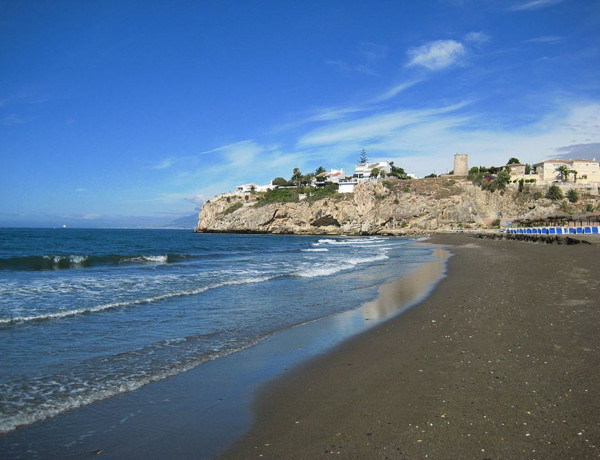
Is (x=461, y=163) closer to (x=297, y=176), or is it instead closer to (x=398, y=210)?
(x=398, y=210)

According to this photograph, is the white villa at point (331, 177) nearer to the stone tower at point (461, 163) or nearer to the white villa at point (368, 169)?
the white villa at point (368, 169)

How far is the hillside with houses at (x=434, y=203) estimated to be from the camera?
81.8 metres

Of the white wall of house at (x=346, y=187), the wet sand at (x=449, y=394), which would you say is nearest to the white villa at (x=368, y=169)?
the white wall of house at (x=346, y=187)

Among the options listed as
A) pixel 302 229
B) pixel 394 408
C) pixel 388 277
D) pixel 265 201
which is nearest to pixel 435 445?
pixel 394 408

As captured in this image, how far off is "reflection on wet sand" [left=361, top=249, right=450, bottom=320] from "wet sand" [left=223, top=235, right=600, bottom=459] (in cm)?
170

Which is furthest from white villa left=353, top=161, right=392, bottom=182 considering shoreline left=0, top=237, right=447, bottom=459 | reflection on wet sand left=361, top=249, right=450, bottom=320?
shoreline left=0, top=237, right=447, bottom=459

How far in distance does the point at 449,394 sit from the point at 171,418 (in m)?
3.39

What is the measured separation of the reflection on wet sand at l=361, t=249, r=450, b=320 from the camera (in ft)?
36.8

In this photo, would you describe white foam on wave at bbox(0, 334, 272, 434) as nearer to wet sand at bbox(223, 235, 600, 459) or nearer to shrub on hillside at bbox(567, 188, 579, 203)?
wet sand at bbox(223, 235, 600, 459)

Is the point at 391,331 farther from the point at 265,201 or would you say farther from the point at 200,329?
the point at 265,201

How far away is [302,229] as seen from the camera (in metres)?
97.8

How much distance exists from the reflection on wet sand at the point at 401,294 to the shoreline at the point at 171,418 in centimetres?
383

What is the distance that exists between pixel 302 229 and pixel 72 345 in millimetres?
90094

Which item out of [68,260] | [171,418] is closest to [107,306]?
[171,418]
